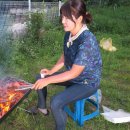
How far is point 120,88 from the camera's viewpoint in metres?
5.88

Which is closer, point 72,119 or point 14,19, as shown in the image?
point 72,119

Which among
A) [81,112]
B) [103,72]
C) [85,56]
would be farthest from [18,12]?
[85,56]

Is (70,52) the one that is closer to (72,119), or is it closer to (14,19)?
(72,119)

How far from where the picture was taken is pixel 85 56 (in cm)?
389

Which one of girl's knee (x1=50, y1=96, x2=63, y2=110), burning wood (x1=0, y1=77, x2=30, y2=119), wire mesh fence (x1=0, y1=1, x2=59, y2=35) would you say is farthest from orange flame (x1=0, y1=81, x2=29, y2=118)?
wire mesh fence (x1=0, y1=1, x2=59, y2=35)

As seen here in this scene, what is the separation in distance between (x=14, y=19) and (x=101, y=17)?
13.6ft

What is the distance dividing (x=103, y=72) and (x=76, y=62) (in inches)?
117

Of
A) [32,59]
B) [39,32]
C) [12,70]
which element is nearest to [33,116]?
[12,70]

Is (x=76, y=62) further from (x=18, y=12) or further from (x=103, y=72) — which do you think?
(x=18, y=12)

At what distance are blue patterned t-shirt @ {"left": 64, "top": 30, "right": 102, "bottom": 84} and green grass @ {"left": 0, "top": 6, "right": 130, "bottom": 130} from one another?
2.37 feet

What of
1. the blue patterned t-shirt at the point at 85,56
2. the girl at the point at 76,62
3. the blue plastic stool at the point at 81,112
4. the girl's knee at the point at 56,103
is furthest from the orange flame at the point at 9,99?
the blue plastic stool at the point at 81,112

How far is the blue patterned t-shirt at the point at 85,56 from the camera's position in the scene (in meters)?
3.89

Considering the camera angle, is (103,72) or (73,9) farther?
(103,72)

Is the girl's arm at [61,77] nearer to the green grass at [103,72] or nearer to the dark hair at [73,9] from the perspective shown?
the dark hair at [73,9]
